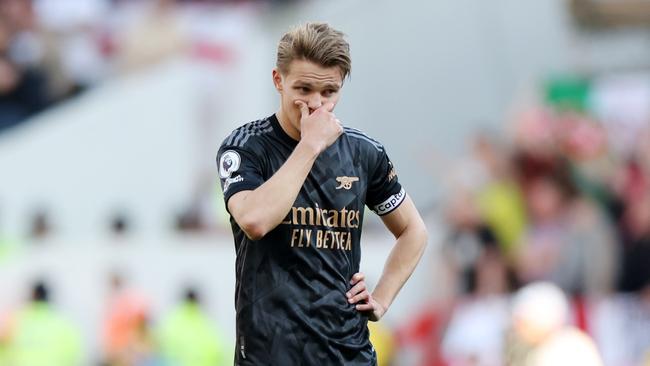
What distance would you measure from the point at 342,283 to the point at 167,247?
433 inches

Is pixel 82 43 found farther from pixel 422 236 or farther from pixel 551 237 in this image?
pixel 422 236

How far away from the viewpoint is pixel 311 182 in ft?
15.1

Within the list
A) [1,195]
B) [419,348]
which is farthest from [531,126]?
[1,195]

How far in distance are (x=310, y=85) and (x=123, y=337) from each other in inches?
385

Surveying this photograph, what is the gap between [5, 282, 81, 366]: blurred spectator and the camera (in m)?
13.4

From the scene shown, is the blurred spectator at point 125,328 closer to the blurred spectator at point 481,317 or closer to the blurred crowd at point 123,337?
the blurred crowd at point 123,337

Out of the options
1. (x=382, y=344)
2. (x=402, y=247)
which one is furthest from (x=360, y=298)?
(x=382, y=344)

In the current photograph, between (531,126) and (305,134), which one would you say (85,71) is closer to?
(531,126)

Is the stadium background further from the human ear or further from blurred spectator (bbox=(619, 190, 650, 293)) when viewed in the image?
the human ear

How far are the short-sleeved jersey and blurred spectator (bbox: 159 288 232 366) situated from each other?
9193 mm

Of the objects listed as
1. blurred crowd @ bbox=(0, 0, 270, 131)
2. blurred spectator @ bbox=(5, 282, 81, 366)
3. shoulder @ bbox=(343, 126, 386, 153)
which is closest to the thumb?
shoulder @ bbox=(343, 126, 386, 153)

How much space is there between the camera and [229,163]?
179 inches

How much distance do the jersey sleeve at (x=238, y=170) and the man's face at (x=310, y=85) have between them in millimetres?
204

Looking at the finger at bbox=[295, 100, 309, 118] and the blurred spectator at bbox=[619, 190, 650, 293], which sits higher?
the finger at bbox=[295, 100, 309, 118]
